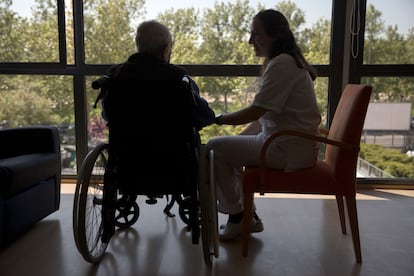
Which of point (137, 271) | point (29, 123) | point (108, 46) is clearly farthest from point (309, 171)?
point (29, 123)

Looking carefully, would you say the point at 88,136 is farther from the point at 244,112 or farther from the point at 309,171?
the point at 309,171

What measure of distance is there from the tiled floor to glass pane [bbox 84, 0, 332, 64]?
1.23m

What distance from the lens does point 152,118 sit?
1690 millimetres

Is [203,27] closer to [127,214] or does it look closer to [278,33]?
[278,33]

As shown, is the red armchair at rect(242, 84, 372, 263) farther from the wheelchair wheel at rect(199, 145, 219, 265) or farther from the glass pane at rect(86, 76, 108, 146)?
the glass pane at rect(86, 76, 108, 146)

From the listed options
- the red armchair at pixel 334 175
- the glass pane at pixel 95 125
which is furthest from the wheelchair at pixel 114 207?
the glass pane at pixel 95 125

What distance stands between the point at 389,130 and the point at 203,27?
169 centimetres

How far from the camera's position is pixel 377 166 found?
127 inches

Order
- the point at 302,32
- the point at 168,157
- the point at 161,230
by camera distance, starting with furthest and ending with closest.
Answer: the point at 302,32 → the point at 161,230 → the point at 168,157


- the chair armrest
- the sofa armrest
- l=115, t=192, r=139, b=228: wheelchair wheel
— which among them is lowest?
l=115, t=192, r=139, b=228: wheelchair wheel

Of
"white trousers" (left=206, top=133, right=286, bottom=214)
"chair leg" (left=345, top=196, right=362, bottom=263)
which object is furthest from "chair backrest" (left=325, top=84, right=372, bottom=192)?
"white trousers" (left=206, top=133, right=286, bottom=214)

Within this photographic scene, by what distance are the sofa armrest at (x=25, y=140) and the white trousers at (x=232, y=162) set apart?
1.02 metres

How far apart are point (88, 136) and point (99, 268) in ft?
5.52

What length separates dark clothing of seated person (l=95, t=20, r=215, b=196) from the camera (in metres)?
1.67
